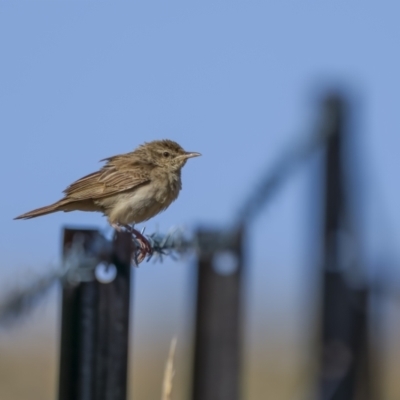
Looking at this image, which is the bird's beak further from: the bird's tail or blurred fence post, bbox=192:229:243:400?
blurred fence post, bbox=192:229:243:400

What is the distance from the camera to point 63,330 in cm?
324

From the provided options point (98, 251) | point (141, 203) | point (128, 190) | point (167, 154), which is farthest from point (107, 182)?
point (98, 251)

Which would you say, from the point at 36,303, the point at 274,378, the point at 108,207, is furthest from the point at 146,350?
the point at 36,303

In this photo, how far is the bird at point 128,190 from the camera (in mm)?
9773

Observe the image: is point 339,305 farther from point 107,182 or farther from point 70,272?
point 107,182

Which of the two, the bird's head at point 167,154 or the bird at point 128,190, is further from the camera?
the bird's head at point 167,154

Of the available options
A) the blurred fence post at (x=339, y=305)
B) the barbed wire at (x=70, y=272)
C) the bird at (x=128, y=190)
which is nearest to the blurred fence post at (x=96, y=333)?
the barbed wire at (x=70, y=272)

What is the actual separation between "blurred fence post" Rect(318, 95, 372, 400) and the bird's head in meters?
7.20

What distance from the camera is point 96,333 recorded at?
3.28 meters

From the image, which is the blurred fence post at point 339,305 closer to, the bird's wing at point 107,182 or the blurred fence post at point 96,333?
the blurred fence post at point 96,333

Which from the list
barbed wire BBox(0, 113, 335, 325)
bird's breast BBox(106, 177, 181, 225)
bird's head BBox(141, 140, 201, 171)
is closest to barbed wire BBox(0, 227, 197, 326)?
barbed wire BBox(0, 113, 335, 325)

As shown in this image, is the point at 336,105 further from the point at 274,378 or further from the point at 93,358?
the point at 274,378

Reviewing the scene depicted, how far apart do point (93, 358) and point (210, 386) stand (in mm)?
331

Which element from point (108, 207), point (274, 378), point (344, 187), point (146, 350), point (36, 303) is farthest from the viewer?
point (146, 350)
